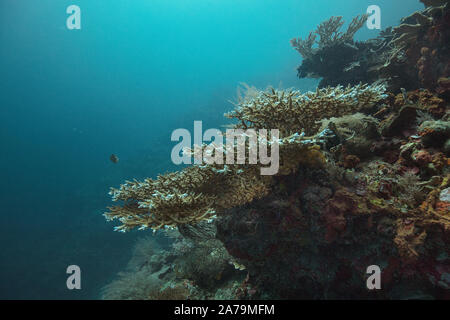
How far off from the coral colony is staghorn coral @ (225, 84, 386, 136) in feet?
0.05

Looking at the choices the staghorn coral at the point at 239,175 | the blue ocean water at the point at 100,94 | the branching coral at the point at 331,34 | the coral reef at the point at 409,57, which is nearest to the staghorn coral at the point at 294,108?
the staghorn coral at the point at 239,175

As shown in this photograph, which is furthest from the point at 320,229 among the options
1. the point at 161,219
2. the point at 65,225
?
the point at 65,225

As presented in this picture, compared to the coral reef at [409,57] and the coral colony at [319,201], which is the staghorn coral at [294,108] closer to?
the coral colony at [319,201]

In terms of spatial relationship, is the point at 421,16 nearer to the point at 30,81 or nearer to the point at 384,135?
the point at 384,135

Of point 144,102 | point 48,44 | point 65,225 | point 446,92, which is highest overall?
point 48,44

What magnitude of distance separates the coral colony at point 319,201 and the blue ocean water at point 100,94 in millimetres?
21178

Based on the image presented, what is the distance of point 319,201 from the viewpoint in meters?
2.36

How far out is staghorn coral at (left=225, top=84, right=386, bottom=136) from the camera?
2943 millimetres

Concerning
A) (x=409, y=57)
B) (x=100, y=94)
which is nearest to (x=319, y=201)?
(x=409, y=57)

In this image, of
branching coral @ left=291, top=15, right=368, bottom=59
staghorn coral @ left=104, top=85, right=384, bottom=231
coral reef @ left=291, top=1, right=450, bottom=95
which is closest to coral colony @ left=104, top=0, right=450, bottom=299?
staghorn coral @ left=104, top=85, right=384, bottom=231

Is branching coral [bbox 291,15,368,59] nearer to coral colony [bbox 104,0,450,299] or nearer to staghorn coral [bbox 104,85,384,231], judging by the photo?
coral colony [bbox 104,0,450,299]

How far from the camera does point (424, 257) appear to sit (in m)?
2.13

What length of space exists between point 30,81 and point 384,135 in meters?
90.3

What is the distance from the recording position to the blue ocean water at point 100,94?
23.9 meters
